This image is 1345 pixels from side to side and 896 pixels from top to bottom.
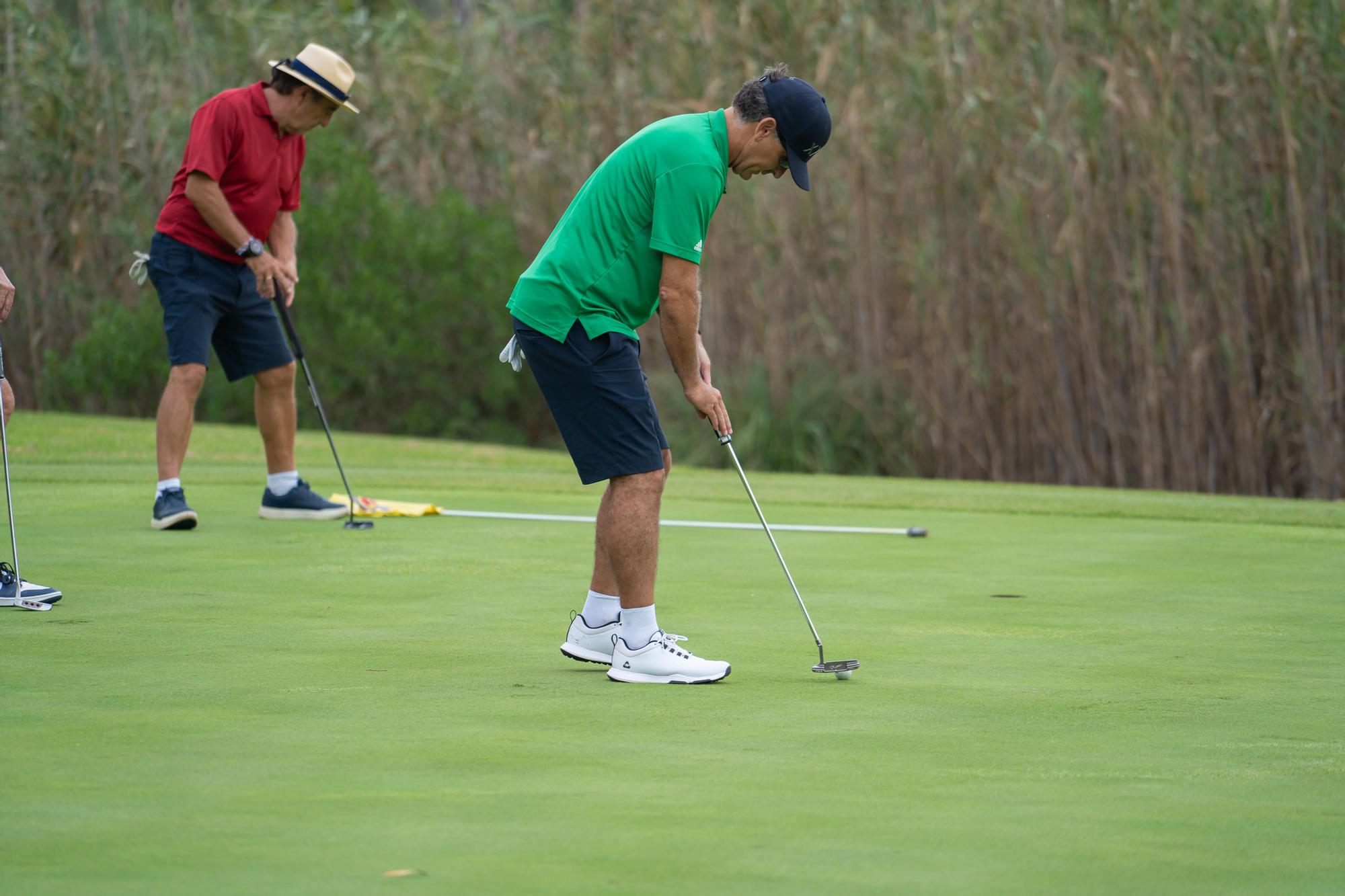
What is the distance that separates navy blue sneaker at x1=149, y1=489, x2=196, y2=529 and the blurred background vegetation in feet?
19.0

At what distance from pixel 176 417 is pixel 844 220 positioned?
6.18 metres

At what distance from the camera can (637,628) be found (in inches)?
171

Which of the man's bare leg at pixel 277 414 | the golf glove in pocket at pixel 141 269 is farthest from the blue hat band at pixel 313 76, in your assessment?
the man's bare leg at pixel 277 414

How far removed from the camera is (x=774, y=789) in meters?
3.15

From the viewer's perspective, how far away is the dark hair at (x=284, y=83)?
734 centimetres

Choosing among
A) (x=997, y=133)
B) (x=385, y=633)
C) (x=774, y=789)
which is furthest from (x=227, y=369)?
(x=997, y=133)

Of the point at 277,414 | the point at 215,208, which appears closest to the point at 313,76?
the point at 215,208

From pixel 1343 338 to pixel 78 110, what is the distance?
928cm

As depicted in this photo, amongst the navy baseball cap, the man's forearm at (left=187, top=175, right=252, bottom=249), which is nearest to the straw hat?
the man's forearm at (left=187, top=175, right=252, bottom=249)

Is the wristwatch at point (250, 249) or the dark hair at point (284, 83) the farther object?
the dark hair at point (284, 83)

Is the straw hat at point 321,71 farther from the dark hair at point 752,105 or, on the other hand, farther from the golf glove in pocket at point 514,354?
the dark hair at point 752,105

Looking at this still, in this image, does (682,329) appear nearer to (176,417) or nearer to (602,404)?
(602,404)

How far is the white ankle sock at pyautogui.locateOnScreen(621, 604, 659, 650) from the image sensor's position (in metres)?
4.33

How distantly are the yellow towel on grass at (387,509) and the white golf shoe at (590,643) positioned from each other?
308 cm
